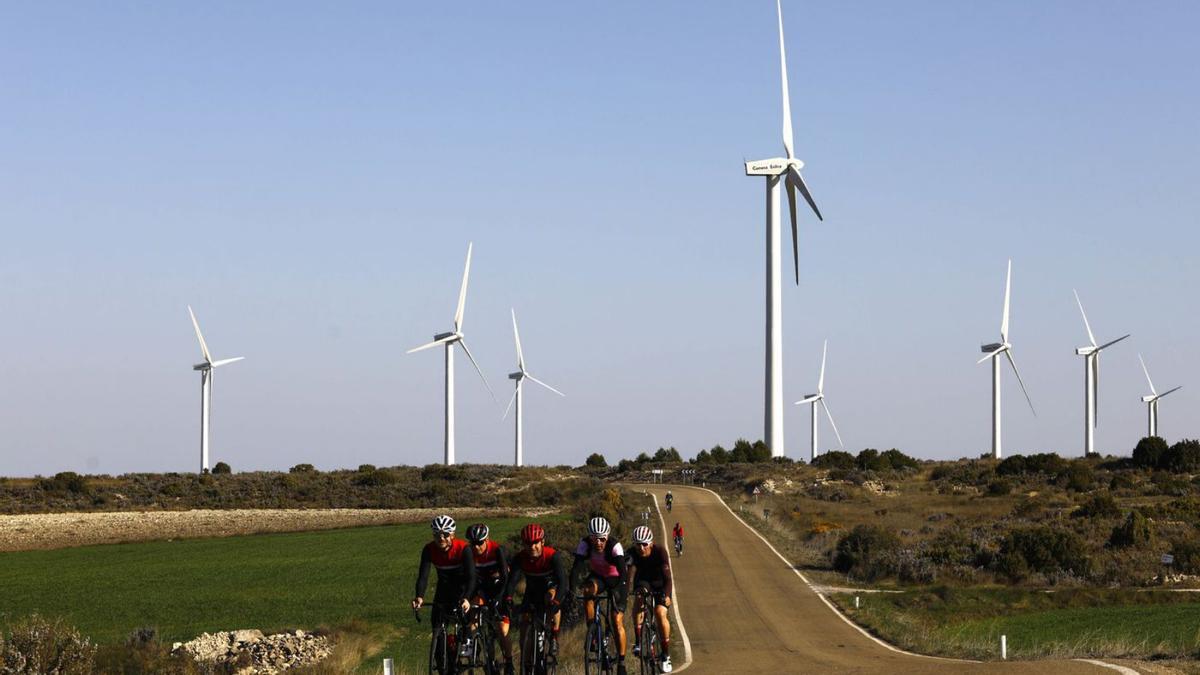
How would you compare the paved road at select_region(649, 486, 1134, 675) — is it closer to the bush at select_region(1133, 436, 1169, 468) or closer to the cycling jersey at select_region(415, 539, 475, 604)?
the cycling jersey at select_region(415, 539, 475, 604)

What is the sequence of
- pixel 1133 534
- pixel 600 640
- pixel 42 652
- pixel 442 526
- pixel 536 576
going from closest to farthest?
pixel 442 526 → pixel 536 576 → pixel 600 640 → pixel 42 652 → pixel 1133 534

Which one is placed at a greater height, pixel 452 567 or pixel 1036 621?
pixel 452 567

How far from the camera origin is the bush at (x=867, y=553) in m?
59.5

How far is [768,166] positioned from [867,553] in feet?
178

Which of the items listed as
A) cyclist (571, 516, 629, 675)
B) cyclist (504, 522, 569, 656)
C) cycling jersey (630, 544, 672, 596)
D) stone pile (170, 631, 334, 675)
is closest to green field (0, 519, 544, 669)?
stone pile (170, 631, 334, 675)

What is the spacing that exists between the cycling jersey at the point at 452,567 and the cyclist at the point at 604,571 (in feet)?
7.53

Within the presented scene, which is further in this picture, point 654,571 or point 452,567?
point 654,571

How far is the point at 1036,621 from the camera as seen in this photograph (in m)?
47.4

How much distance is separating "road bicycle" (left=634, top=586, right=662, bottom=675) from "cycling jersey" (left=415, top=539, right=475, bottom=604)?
3.62m

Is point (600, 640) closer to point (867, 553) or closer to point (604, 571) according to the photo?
point (604, 571)

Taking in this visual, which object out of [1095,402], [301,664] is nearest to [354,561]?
[301,664]

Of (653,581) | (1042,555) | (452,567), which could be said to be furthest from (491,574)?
(1042,555)

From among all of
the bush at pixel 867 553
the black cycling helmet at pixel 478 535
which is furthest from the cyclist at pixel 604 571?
the bush at pixel 867 553

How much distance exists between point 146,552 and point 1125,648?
57689mm
